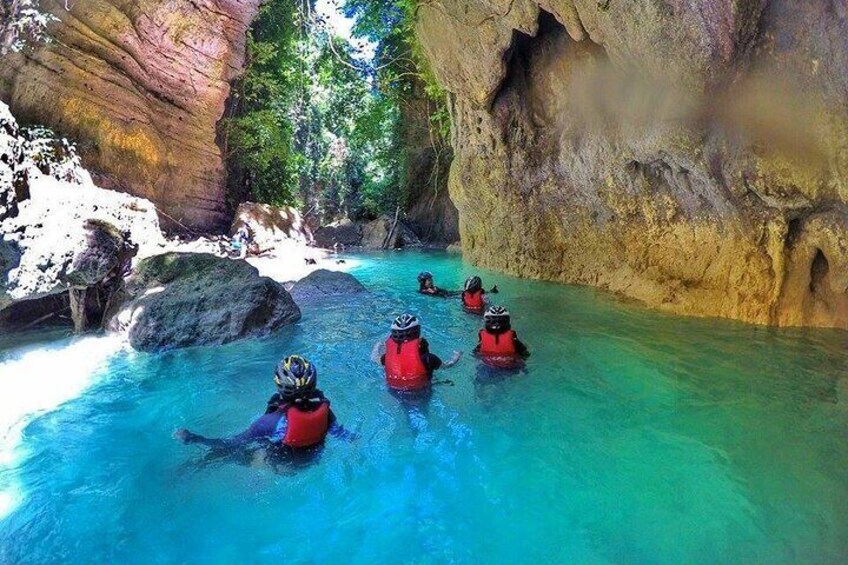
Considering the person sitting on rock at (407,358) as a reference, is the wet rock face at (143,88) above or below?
above

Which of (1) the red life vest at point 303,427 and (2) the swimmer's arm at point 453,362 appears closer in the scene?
(1) the red life vest at point 303,427

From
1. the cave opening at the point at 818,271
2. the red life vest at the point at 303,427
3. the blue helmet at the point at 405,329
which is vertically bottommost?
the red life vest at the point at 303,427

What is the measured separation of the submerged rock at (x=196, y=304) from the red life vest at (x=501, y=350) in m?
3.68

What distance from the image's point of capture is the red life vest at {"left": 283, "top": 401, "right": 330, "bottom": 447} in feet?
13.3

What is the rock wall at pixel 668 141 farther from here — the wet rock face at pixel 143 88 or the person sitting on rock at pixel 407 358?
the wet rock face at pixel 143 88

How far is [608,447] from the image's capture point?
4297 mm

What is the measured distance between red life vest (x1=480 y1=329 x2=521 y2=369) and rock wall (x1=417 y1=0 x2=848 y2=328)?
381 centimetres

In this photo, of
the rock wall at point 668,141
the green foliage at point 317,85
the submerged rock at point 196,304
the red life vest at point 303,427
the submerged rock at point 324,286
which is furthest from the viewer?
the green foliage at point 317,85

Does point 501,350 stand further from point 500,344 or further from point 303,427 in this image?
point 303,427

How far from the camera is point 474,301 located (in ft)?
30.0

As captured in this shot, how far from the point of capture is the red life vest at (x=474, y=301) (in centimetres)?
914

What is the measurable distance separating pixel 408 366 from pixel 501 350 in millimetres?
1214

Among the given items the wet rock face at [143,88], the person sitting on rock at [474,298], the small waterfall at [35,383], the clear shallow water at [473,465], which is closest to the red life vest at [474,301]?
the person sitting on rock at [474,298]

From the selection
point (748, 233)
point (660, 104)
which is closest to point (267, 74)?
point (660, 104)
